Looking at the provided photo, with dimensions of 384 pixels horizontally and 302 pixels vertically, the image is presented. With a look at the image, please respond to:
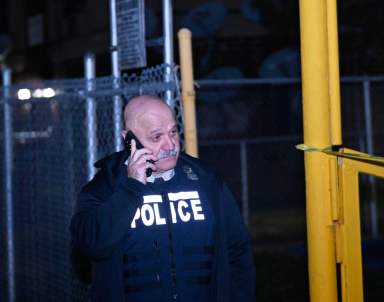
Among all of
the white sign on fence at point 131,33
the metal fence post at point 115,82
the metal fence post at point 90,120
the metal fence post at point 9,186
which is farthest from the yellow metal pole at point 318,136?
the metal fence post at point 9,186

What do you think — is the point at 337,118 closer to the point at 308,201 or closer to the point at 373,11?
the point at 308,201

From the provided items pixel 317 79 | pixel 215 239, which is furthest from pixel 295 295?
pixel 317 79

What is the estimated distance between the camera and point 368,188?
39.2 ft

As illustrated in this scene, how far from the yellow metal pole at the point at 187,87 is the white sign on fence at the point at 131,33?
0.49 metres

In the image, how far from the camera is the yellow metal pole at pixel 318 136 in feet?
9.30

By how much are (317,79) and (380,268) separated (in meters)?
6.32

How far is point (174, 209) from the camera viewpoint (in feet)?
10.8

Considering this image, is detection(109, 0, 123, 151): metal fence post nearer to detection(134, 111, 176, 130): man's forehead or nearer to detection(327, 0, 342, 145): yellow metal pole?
detection(134, 111, 176, 130): man's forehead

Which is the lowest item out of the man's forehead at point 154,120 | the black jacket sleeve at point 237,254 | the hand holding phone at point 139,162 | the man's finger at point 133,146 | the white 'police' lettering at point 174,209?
the black jacket sleeve at point 237,254

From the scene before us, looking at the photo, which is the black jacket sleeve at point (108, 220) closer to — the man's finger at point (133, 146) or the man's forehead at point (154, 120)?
the man's finger at point (133, 146)

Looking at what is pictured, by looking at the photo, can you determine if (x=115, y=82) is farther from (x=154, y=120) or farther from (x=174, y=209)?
(x=174, y=209)

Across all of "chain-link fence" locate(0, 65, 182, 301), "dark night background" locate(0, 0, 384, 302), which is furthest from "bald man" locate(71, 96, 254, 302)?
"dark night background" locate(0, 0, 384, 302)

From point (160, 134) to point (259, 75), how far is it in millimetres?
14285

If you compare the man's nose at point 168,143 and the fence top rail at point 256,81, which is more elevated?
the fence top rail at point 256,81
